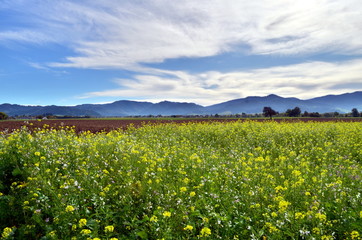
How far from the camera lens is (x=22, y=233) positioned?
4496mm

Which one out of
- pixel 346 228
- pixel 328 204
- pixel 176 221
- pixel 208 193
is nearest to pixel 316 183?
pixel 328 204

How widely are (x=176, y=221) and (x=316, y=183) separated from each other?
195 inches

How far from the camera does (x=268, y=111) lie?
2667 inches

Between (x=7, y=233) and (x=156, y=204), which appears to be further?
(x=156, y=204)

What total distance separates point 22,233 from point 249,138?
14.6 metres

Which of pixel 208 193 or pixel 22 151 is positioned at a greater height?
pixel 22 151

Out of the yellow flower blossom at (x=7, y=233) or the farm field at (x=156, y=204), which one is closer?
the yellow flower blossom at (x=7, y=233)

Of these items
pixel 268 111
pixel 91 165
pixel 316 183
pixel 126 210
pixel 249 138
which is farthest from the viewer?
pixel 268 111

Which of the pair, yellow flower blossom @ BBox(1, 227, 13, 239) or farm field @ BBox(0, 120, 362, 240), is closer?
yellow flower blossom @ BBox(1, 227, 13, 239)

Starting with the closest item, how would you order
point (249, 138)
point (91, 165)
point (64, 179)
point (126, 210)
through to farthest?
1. point (126, 210)
2. point (64, 179)
3. point (91, 165)
4. point (249, 138)

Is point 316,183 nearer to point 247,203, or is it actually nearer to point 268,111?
point 247,203

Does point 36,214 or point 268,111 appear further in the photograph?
point 268,111

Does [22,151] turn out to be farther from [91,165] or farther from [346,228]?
[346,228]

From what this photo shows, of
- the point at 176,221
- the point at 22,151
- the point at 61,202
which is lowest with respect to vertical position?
the point at 176,221
